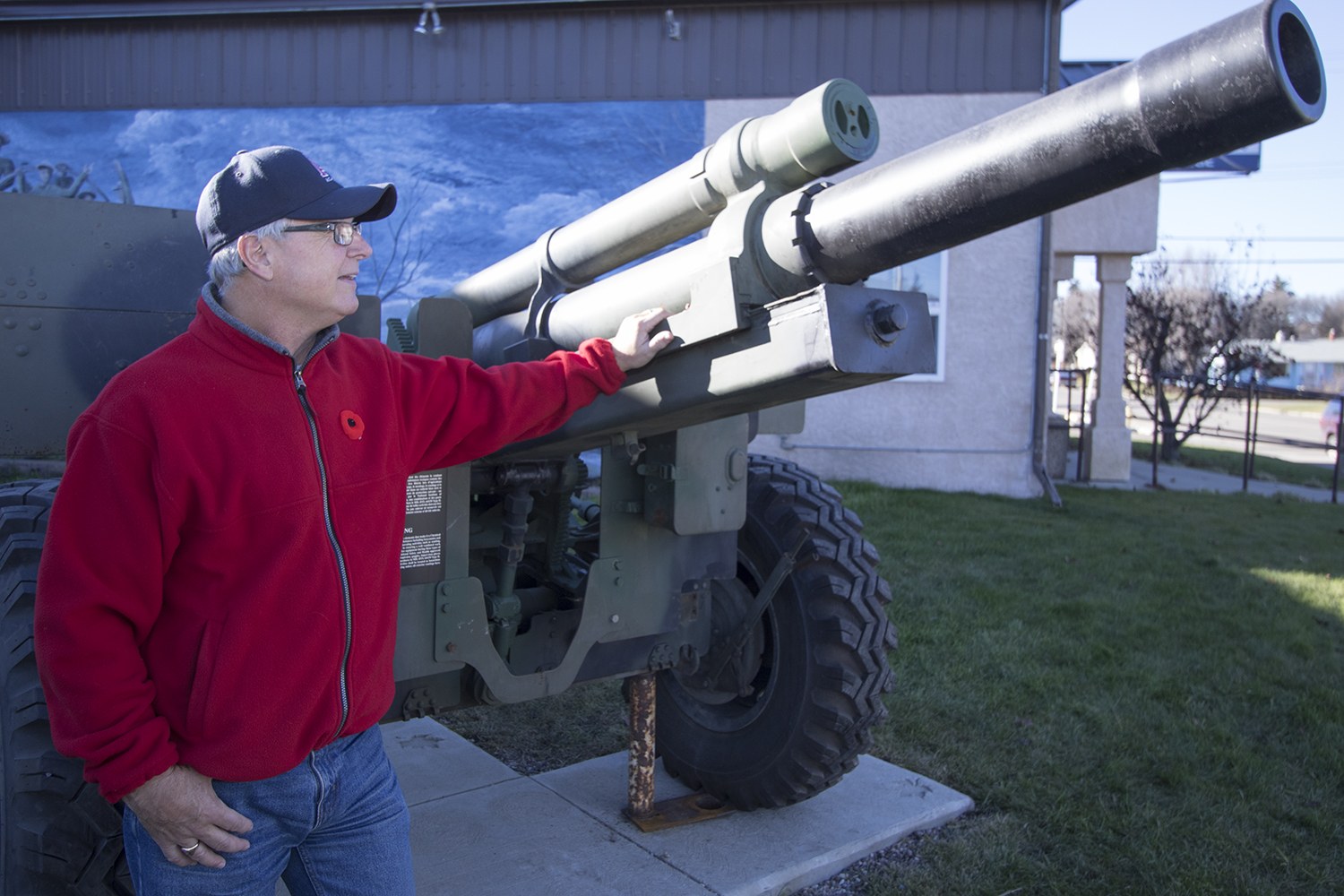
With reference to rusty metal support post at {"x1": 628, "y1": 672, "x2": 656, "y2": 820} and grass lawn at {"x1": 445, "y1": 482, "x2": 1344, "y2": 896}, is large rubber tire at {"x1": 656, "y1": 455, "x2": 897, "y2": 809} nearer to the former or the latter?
rusty metal support post at {"x1": 628, "y1": 672, "x2": 656, "y2": 820}

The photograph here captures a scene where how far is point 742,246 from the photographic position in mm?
2285

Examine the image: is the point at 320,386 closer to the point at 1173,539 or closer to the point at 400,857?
the point at 400,857

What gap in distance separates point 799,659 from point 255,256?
2.21 m

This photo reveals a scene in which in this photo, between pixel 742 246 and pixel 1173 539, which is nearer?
pixel 742 246

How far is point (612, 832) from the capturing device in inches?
141

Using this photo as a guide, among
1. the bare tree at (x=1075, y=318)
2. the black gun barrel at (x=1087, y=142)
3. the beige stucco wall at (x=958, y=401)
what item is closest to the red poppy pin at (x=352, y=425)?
the black gun barrel at (x=1087, y=142)

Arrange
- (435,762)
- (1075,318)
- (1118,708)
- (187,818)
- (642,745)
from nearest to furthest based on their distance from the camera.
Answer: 1. (187,818)
2. (642,745)
3. (435,762)
4. (1118,708)
5. (1075,318)

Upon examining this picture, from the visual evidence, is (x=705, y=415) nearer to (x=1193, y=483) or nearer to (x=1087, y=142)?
(x=1087, y=142)

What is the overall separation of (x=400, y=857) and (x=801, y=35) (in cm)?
955

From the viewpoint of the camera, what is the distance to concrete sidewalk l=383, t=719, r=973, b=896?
129 inches

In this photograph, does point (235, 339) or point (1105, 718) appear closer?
point (235, 339)

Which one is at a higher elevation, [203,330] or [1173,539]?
[203,330]

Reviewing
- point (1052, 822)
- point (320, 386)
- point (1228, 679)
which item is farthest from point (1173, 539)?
point (320, 386)

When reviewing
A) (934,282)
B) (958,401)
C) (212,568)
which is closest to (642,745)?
(212,568)
